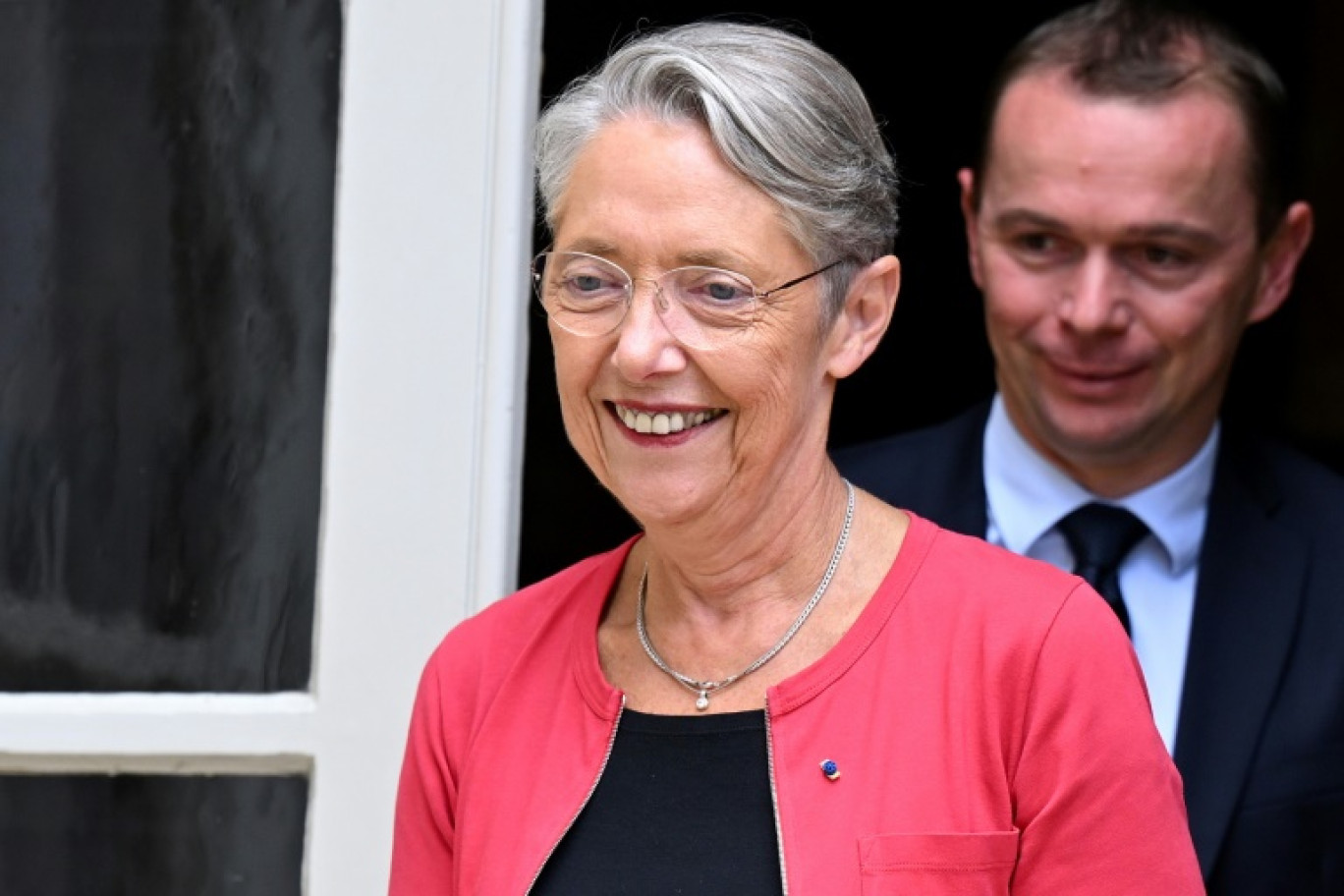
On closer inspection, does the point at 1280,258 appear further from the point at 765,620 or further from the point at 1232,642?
the point at 765,620

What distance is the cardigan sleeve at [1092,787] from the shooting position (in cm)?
161

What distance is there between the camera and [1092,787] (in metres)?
1.61

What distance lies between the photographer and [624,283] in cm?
173

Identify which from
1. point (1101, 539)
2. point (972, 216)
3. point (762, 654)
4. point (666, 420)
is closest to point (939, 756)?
point (762, 654)

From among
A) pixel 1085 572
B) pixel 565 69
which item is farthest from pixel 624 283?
pixel 565 69

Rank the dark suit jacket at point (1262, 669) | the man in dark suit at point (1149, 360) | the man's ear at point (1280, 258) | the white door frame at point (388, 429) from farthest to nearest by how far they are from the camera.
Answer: the man's ear at point (1280, 258)
the man in dark suit at point (1149, 360)
the dark suit jacket at point (1262, 669)
the white door frame at point (388, 429)

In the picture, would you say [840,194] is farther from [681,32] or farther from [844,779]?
[844,779]

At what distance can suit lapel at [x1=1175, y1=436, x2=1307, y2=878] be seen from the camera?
2.39 m

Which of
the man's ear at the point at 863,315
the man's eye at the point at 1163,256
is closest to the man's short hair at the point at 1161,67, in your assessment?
A: the man's eye at the point at 1163,256

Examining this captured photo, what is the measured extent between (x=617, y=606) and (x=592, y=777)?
10.0 inches

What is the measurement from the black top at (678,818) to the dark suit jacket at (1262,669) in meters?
0.89

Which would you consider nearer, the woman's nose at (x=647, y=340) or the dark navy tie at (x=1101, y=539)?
the woman's nose at (x=647, y=340)

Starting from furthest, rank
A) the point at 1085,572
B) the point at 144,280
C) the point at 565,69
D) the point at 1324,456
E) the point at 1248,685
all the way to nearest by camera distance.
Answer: the point at 1324,456 < the point at 565,69 < the point at 1085,572 < the point at 1248,685 < the point at 144,280

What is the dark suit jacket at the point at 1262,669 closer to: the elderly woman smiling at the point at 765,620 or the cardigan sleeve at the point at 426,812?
the elderly woman smiling at the point at 765,620
